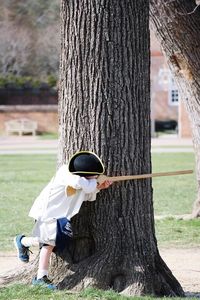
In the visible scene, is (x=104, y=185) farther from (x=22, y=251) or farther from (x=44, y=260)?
(x=22, y=251)

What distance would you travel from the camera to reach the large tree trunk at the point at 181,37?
11.4m

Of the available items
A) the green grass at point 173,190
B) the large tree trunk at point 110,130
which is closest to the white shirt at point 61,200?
the large tree trunk at point 110,130

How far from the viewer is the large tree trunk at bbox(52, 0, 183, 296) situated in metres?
7.11

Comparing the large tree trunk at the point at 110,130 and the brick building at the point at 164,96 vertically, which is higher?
the brick building at the point at 164,96

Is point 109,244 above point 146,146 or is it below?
below

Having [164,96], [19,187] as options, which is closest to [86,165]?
[19,187]

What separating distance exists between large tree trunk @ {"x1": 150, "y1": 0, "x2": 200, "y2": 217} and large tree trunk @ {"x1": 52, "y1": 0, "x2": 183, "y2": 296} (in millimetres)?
4255

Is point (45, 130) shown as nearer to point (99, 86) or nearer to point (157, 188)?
point (157, 188)

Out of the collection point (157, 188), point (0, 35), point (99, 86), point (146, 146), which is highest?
point (0, 35)

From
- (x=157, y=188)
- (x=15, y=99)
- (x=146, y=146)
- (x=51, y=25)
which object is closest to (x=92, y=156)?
(x=146, y=146)

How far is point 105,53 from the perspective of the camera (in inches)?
280

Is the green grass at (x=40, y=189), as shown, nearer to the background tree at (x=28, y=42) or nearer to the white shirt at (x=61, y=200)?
the white shirt at (x=61, y=200)

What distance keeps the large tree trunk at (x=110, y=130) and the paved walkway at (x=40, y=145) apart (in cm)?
2470

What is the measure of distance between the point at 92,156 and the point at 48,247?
86cm
